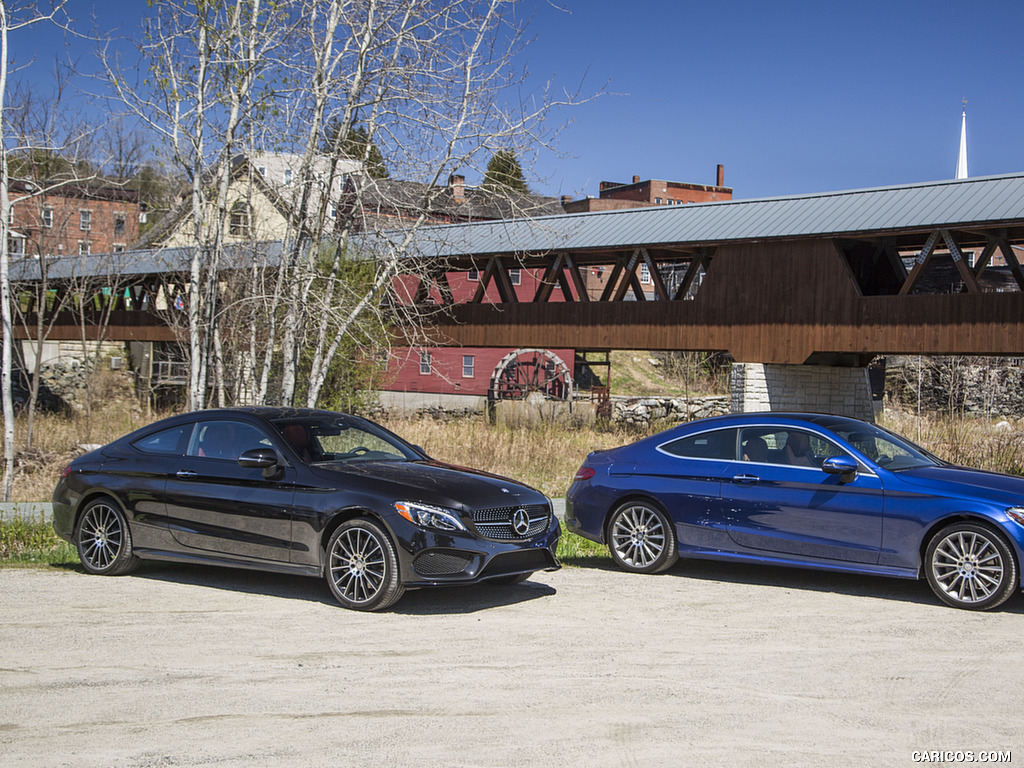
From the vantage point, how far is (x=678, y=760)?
173 inches

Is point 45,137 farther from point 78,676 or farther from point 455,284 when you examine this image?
point 455,284

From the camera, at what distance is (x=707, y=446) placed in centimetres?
920

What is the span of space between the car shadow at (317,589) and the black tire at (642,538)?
952 mm

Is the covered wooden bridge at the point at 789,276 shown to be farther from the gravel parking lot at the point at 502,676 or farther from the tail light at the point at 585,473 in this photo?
the gravel parking lot at the point at 502,676

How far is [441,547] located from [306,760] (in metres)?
3.06

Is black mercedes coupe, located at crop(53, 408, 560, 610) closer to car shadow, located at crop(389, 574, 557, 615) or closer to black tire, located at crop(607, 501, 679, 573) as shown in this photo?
car shadow, located at crop(389, 574, 557, 615)

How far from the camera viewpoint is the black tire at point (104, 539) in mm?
8773

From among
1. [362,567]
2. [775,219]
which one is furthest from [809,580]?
[775,219]

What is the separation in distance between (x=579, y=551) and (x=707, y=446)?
2334 millimetres

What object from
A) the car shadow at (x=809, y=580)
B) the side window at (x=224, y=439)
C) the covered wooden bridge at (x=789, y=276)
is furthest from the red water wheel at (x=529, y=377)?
the side window at (x=224, y=439)

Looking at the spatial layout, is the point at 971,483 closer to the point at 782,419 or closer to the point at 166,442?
the point at 782,419

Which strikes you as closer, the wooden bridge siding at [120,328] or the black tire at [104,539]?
the black tire at [104,539]

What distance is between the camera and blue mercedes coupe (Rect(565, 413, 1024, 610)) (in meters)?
7.76

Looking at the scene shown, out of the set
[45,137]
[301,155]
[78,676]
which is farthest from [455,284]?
[78,676]
